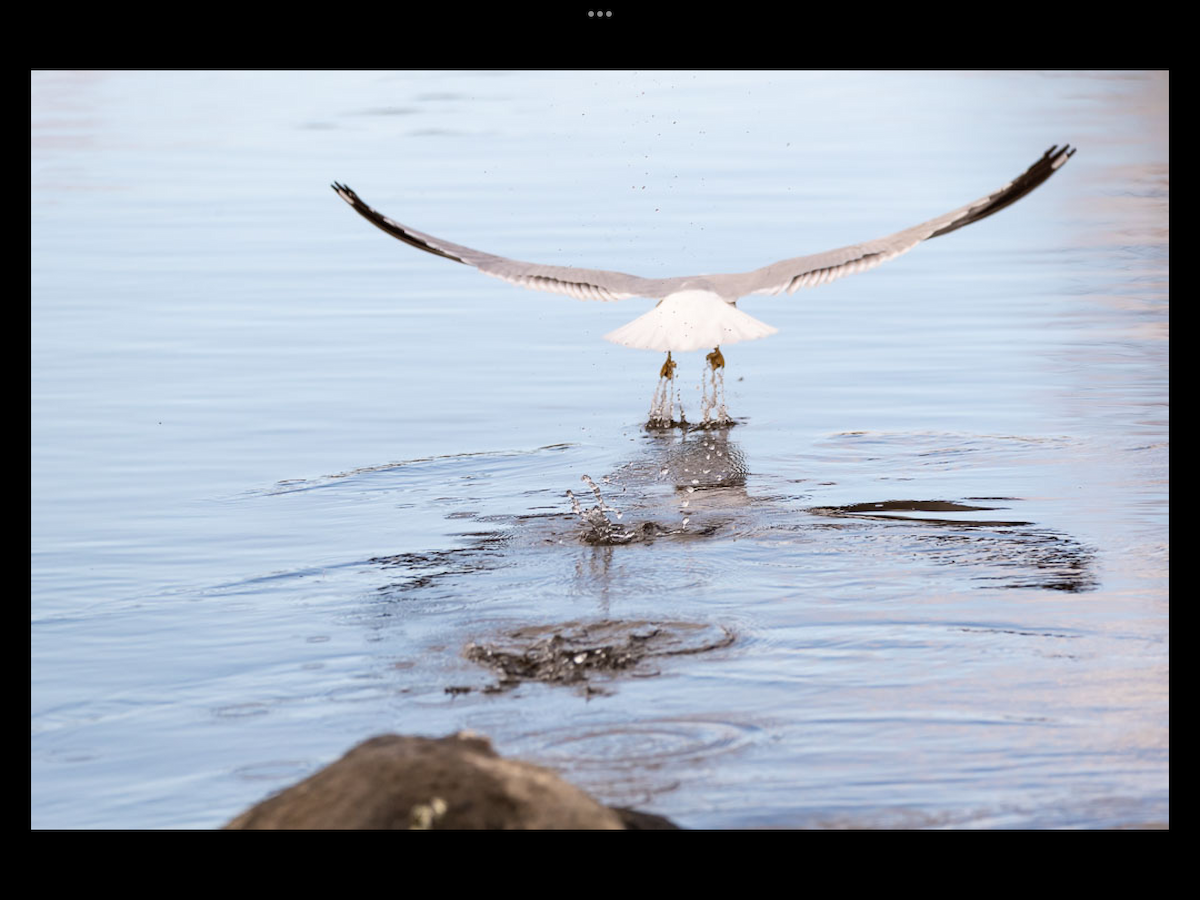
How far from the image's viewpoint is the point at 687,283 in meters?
13.1

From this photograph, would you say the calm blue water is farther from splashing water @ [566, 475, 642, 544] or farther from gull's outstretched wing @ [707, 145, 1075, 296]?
gull's outstretched wing @ [707, 145, 1075, 296]

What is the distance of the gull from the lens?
467 inches

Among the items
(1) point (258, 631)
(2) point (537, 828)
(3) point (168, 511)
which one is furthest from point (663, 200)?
(2) point (537, 828)

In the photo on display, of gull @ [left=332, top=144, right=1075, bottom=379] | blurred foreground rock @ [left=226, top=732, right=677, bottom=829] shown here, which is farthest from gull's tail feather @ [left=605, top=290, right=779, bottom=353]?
blurred foreground rock @ [left=226, top=732, right=677, bottom=829]

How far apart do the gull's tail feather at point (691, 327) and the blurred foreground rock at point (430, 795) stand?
23.2ft

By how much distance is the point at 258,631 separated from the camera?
855 cm

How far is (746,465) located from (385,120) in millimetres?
18513

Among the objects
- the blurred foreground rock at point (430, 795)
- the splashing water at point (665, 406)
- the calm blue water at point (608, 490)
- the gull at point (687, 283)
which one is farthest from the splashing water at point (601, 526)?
the blurred foreground rock at point (430, 795)

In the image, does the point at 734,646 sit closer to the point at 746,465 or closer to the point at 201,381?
the point at 746,465

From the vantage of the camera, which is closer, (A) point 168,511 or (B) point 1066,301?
(A) point 168,511

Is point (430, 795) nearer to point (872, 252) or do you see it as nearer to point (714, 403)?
point (872, 252)

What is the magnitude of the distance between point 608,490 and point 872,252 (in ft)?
7.58

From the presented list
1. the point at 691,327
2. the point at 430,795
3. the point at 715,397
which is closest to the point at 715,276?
the point at 691,327

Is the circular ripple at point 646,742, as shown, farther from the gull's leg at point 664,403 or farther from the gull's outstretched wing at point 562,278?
the gull's leg at point 664,403
